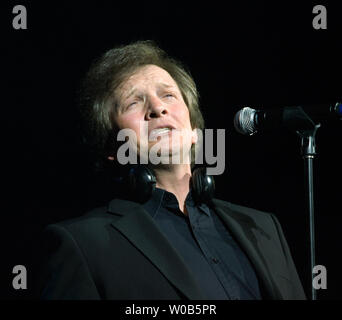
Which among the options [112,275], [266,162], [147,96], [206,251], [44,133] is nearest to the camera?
[112,275]

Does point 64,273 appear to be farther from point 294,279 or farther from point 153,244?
point 294,279

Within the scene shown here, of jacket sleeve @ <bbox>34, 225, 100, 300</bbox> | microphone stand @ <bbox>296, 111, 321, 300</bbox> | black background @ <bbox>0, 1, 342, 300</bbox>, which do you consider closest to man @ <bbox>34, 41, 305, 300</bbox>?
jacket sleeve @ <bbox>34, 225, 100, 300</bbox>

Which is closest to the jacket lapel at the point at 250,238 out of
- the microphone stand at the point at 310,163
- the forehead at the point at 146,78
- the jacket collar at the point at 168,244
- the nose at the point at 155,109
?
the jacket collar at the point at 168,244

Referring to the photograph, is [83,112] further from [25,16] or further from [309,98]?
[309,98]

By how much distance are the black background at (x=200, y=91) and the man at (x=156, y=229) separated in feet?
0.62

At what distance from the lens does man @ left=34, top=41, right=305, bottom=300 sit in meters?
1.89

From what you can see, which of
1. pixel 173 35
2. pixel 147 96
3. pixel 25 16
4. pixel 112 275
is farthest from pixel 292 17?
pixel 112 275

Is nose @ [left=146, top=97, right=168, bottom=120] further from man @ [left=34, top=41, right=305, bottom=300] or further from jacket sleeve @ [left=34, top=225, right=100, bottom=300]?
jacket sleeve @ [left=34, top=225, right=100, bottom=300]

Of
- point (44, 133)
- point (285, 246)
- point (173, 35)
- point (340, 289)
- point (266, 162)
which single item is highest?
point (173, 35)

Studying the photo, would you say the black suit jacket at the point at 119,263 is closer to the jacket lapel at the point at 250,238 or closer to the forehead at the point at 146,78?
the jacket lapel at the point at 250,238

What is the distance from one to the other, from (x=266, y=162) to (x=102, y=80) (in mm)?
1338

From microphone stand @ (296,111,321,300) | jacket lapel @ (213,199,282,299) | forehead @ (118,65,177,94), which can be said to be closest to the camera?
microphone stand @ (296,111,321,300)

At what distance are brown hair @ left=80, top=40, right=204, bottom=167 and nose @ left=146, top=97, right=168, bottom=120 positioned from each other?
0.30m

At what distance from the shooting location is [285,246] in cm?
256
